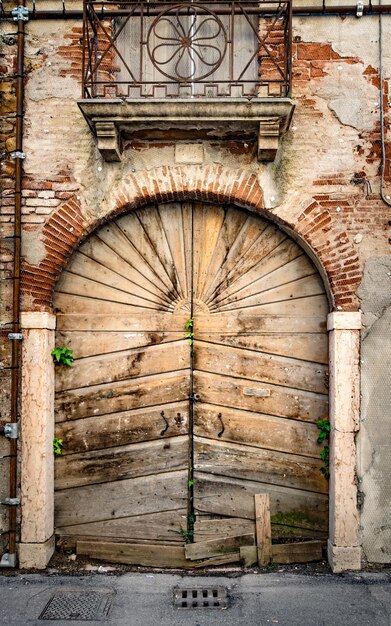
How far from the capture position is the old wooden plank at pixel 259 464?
5.62 m

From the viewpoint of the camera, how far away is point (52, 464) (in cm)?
562

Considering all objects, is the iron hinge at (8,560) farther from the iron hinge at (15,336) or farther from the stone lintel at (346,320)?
the stone lintel at (346,320)

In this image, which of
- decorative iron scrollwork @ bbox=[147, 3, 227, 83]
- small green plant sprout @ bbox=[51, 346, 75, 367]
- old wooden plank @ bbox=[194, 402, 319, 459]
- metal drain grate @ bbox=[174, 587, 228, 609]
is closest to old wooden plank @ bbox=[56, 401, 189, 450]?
old wooden plank @ bbox=[194, 402, 319, 459]

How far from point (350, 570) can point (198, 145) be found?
13.0ft

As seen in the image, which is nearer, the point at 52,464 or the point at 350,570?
the point at 350,570

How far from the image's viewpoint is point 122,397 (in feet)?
18.8

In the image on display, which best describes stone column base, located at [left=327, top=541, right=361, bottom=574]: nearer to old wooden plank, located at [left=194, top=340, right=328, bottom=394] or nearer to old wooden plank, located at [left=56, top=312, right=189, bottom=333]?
old wooden plank, located at [left=194, top=340, right=328, bottom=394]

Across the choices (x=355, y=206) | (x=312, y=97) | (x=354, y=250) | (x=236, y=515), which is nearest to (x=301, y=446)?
(x=236, y=515)

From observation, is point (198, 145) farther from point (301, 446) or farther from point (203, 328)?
point (301, 446)

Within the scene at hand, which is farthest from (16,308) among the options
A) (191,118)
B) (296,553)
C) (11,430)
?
(296,553)

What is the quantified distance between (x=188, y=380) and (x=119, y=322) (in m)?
0.84

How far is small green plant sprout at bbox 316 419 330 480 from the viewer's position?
18.2ft

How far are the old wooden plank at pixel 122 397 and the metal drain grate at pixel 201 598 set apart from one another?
1622mm

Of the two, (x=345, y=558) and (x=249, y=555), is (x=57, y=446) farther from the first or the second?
(x=345, y=558)
